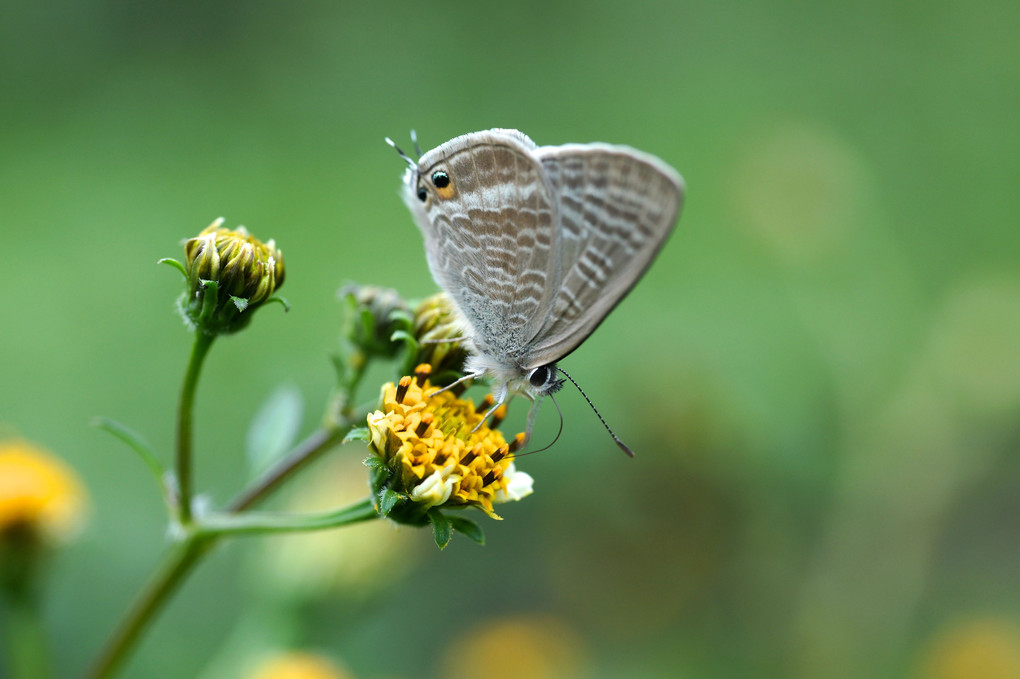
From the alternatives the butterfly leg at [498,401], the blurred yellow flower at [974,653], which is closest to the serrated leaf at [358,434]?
the butterfly leg at [498,401]

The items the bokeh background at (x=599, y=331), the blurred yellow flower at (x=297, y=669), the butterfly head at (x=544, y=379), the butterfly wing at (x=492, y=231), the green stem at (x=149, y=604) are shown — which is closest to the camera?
the green stem at (x=149, y=604)

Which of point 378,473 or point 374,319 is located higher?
point 374,319

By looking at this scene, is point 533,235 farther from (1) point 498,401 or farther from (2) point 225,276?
(2) point 225,276

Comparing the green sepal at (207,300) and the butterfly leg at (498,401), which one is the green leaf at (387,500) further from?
the green sepal at (207,300)

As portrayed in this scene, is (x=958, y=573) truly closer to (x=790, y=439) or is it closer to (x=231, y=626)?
(x=790, y=439)

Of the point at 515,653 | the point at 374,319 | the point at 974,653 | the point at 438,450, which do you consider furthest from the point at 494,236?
the point at 974,653

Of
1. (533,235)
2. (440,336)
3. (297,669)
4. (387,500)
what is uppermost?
(533,235)

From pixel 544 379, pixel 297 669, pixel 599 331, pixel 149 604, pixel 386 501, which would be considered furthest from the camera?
pixel 599 331

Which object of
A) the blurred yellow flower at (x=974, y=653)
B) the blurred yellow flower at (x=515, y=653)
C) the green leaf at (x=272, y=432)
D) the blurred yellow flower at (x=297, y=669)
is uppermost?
the green leaf at (x=272, y=432)

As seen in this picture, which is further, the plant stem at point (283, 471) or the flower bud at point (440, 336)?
the flower bud at point (440, 336)
